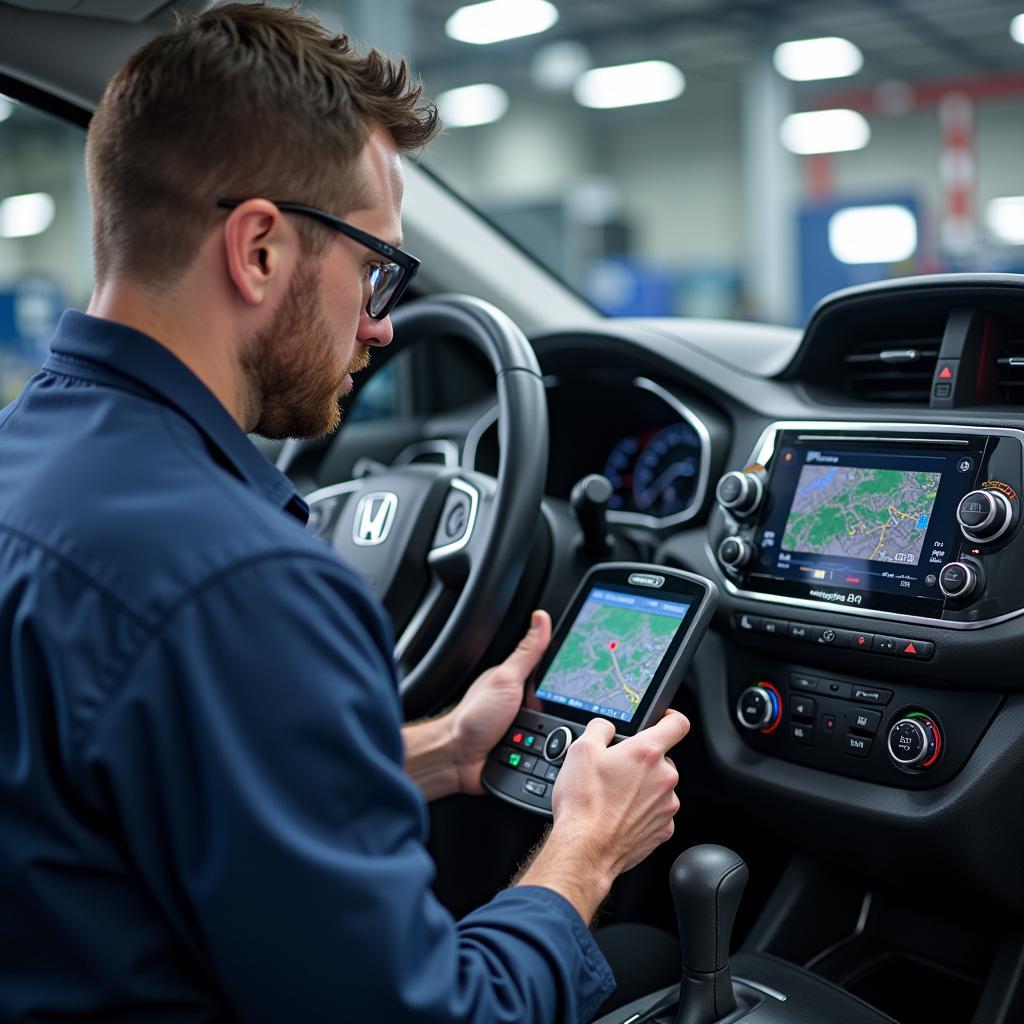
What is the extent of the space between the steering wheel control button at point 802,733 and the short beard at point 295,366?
69cm

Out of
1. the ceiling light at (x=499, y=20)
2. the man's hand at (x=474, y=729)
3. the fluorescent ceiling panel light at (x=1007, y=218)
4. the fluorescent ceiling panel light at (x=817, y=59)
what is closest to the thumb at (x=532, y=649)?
the man's hand at (x=474, y=729)

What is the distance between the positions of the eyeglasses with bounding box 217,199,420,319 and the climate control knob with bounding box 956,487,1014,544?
24.0 inches

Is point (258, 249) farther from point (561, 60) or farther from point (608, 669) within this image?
point (561, 60)

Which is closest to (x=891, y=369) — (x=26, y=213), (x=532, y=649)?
(x=532, y=649)

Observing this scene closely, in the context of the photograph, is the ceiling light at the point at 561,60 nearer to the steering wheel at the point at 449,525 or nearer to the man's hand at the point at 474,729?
the steering wheel at the point at 449,525

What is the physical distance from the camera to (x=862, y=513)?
4.47ft

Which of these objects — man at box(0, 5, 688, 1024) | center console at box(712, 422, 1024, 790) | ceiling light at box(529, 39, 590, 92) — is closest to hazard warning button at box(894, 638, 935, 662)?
center console at box(712, 422, 1024, 790)

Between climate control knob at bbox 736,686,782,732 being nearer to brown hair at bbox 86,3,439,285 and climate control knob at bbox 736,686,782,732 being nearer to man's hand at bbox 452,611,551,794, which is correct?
man's hand at bbox 452,611,551,794

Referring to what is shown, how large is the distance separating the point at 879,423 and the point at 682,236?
15.9 m

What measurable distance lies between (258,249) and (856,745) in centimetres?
84

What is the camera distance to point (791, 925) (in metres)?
1.52

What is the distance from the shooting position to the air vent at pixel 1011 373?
1.42 meters

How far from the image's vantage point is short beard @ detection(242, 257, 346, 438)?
3.09 feet

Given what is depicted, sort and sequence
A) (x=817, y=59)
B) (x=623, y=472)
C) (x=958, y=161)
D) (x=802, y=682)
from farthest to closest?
(x=958, y=161), (x=817, y=59), (x=623, y=472), (x=802, y=682)
